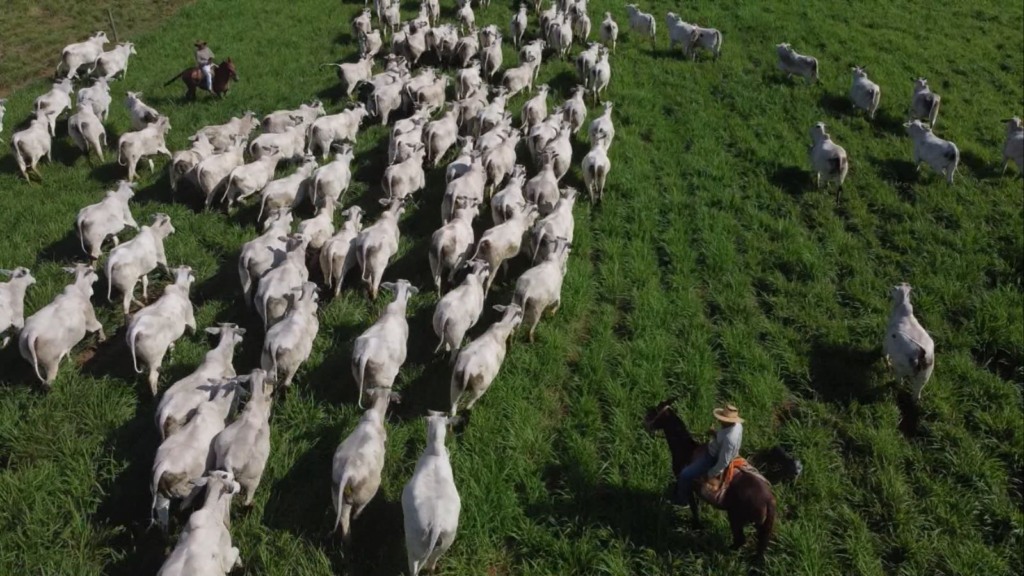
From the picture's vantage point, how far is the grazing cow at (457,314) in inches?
307

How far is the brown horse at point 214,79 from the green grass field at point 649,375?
17.9 inches

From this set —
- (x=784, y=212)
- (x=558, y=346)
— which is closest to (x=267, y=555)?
(x=558, y=346)

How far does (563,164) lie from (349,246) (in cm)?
441

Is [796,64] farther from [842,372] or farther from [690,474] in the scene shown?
[690,474]

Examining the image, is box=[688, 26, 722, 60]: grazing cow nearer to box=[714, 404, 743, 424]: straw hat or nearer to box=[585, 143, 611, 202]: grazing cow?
box=[585, 143, 611, 202]: grazing cow

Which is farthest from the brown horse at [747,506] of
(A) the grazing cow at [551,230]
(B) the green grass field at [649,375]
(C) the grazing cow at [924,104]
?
(C) the grazing cow at [924,104]

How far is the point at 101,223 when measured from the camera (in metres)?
9.57

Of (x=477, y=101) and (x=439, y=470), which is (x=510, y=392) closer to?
(x=439, y=470)

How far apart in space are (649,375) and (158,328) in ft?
18.8

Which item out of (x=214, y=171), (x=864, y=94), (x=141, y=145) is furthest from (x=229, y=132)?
(x=864, y=94)

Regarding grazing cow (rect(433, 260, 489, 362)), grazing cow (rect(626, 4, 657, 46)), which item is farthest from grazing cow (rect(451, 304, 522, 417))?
grazing cow (rect(626, 4, 657, 46))

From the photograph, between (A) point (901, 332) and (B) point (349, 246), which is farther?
(B) point (349, 246)

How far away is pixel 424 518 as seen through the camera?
532 centimetres

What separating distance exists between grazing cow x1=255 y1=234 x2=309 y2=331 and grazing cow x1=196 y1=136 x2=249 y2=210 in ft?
8.74
